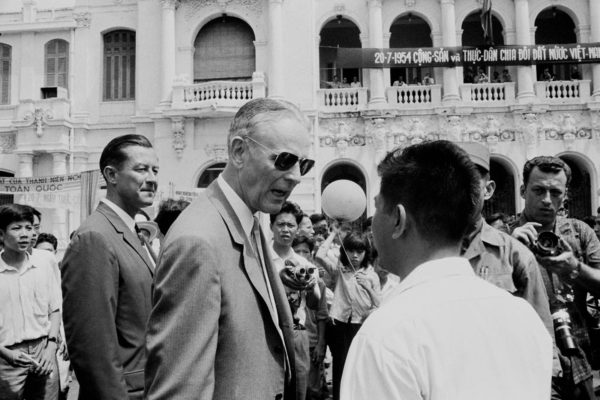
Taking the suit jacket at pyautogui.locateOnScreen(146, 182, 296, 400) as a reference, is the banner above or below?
above

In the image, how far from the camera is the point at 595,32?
1895 centimetres

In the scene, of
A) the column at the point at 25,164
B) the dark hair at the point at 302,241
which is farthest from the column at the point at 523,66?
the column at the point at 25,164

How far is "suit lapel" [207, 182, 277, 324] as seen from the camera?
2.10 m

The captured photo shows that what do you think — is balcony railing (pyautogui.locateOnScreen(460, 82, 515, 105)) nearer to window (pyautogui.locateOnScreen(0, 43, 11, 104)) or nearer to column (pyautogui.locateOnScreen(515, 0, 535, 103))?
column (pyautogui.locateOnScreen(515, 0, 535, 103))

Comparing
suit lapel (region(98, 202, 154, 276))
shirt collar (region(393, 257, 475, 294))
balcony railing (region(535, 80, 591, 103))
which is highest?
balcony railing (region(535, 80, 591, 103))

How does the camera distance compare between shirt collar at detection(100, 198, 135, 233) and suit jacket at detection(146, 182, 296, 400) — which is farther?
shirt collar at detection(100, 198, 135, 233)

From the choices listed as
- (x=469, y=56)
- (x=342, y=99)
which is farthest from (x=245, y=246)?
(x=342, y=99)

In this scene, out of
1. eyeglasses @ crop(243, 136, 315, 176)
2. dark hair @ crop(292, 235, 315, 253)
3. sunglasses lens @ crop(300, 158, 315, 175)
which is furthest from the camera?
dark hair @ crop(292, 235, 315, 253)

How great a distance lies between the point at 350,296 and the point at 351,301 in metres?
0.05

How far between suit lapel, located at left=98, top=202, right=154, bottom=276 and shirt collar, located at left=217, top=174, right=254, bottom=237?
3.41 feet

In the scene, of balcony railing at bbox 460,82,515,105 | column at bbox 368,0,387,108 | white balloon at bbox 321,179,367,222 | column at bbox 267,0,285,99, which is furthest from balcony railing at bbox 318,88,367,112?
white balloon at bbox 321,179,367,222

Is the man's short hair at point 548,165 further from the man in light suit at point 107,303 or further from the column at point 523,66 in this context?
the column at point 523,66

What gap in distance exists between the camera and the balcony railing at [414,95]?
62.6ft

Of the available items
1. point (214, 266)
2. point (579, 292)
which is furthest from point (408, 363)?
point (579, 292)
